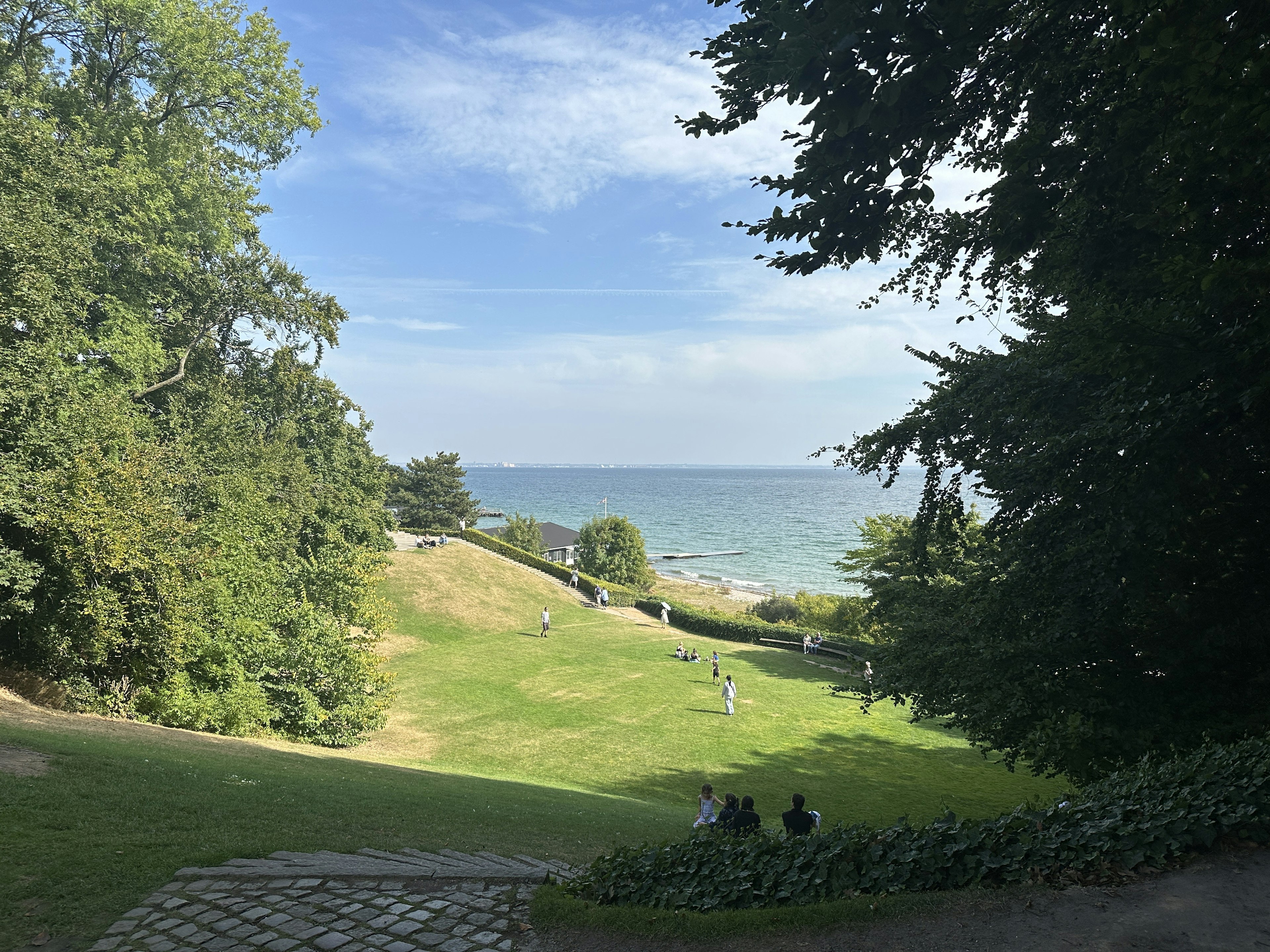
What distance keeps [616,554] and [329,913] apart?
51.4 m

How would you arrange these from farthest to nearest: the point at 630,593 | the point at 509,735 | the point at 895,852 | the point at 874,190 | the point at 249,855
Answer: the point at 630,593
the point at 509,735
the point at 249,855
the point at 874,190
the point at 895,852

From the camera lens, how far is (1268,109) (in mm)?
4566

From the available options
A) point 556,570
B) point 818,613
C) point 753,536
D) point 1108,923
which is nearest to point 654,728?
point 1108,923

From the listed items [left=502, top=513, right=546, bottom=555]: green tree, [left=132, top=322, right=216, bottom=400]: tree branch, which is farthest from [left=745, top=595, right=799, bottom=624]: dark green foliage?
[left=132, top=322, right=216, bottom=400]: tree branch

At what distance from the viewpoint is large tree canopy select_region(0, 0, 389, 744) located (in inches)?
618

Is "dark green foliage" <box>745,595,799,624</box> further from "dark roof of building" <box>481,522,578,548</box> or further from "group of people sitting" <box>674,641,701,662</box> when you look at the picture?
"dark roof of building" <box>481,522,578,548</box>

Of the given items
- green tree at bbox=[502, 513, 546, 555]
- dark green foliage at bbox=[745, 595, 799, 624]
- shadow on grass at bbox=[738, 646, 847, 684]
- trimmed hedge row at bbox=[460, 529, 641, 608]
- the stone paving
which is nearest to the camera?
the stone paving

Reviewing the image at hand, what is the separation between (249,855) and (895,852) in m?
6.48

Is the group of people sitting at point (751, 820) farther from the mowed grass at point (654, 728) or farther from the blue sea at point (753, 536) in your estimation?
the blue sea at point (753, 536)

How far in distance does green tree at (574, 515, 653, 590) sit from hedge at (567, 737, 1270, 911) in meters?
49.5

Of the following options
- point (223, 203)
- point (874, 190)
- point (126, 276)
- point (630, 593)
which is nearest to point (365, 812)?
point (874, 190)

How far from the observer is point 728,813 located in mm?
9086

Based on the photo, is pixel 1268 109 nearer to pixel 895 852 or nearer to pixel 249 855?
pixel 895 852

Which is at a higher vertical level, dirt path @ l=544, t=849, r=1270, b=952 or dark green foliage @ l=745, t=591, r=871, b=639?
dirt path @ l=544, t=849, r=1270, b=952
